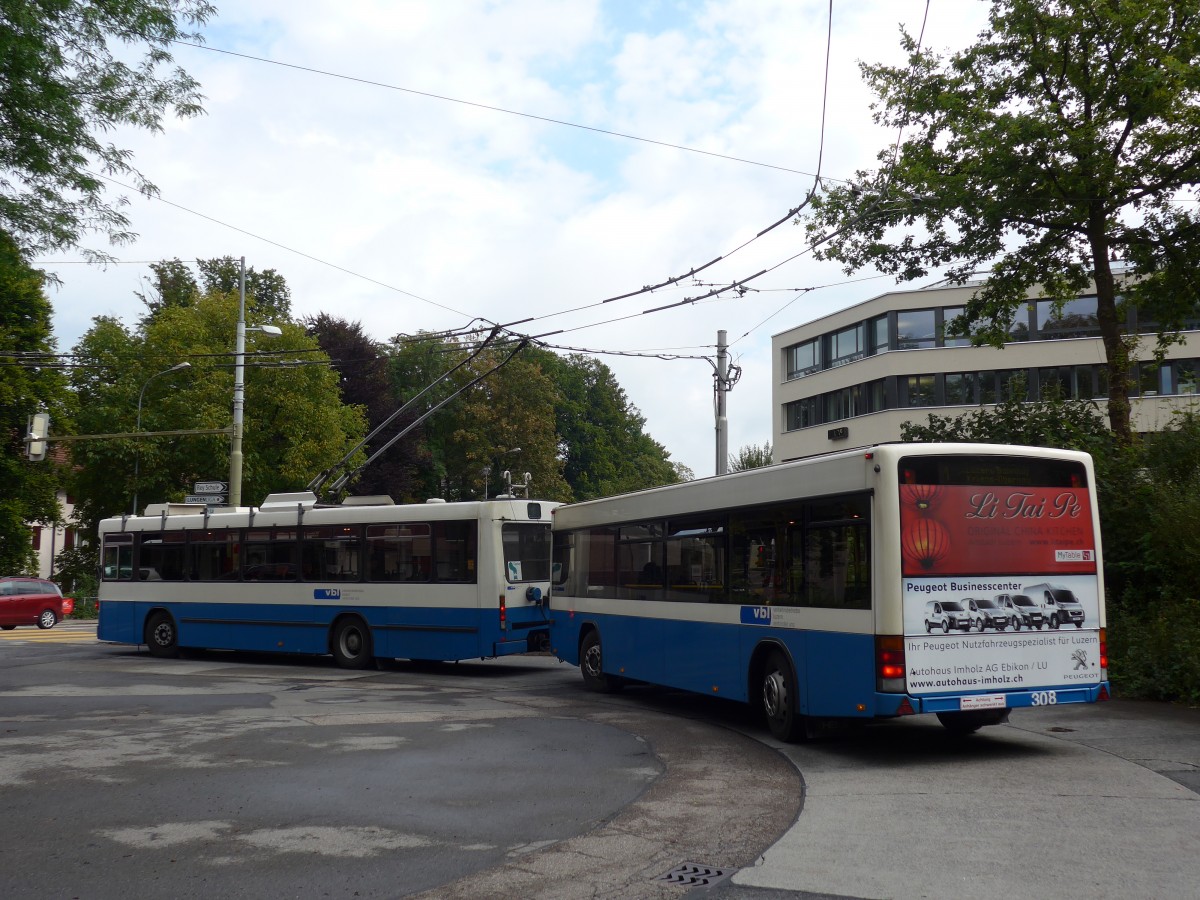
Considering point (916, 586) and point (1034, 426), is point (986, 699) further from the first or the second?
point (1034, 426)

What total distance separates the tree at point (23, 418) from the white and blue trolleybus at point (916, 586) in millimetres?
35712

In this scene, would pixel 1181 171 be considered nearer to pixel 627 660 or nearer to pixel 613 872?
pixel 627 660

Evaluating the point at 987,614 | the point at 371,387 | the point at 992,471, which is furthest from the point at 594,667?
the point at 371,387

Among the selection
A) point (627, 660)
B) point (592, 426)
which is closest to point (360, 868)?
point (627, 660)

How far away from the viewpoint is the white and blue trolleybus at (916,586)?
9664mm

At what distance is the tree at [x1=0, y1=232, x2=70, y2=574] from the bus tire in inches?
1216

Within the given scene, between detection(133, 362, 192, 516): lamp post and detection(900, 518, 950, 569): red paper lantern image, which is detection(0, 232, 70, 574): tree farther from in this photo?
detection(900, 518, 950, 569): red paper lantern image

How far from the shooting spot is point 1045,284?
22000 millimetres

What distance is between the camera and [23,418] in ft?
141

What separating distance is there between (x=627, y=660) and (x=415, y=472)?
4208 centimetres

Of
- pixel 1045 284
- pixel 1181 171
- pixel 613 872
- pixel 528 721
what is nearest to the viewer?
pixel 613 872

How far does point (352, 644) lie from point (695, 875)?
1454cm

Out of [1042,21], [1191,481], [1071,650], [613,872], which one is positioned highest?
[1042,21]

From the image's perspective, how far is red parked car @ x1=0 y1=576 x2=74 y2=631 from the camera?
34969 mm
